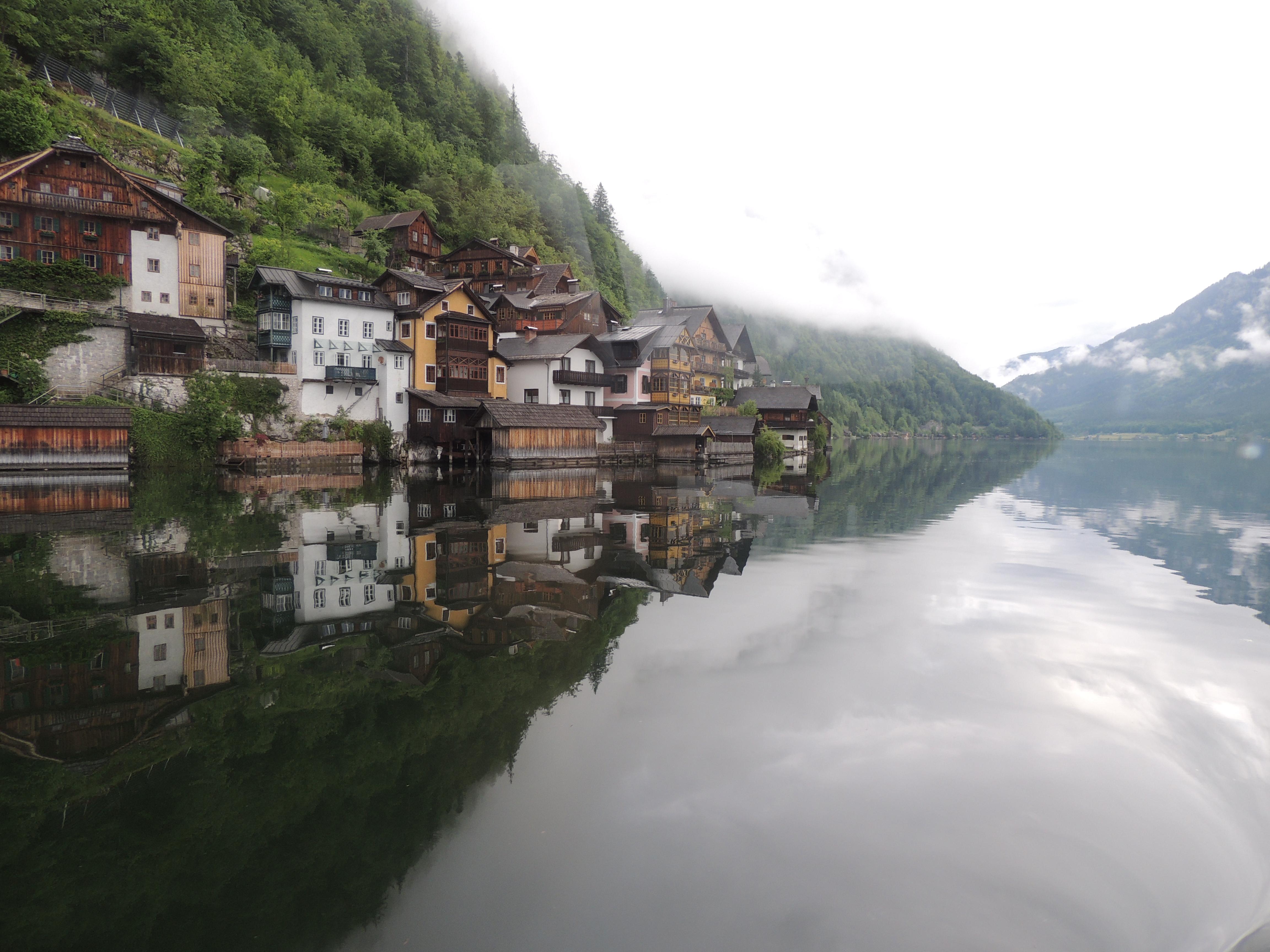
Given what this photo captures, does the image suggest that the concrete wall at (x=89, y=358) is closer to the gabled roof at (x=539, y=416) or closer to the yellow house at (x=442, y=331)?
the yellow house at (x=442, y=331)

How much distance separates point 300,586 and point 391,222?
68.9 metres

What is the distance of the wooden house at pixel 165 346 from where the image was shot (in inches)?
1703

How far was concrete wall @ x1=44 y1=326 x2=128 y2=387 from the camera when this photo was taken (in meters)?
41.4

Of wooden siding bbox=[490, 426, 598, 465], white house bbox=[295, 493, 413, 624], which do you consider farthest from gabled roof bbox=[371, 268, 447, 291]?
white house bbox=[295, 493, 413, 624]

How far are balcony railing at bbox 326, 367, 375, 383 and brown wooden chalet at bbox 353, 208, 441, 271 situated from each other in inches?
976

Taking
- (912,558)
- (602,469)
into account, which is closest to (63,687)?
(912,558)

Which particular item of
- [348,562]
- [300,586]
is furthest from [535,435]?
[300,586]

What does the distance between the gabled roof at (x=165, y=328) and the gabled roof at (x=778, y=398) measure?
5295 centimetres

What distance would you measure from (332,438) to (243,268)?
17604 millimetres

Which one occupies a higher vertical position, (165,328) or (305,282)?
(305,282)

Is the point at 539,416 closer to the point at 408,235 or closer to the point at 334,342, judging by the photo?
the point at 334,342

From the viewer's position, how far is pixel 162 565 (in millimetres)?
16438

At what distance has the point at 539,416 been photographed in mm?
54906

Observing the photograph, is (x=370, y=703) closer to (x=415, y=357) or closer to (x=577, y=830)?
(x=577, y=830)
